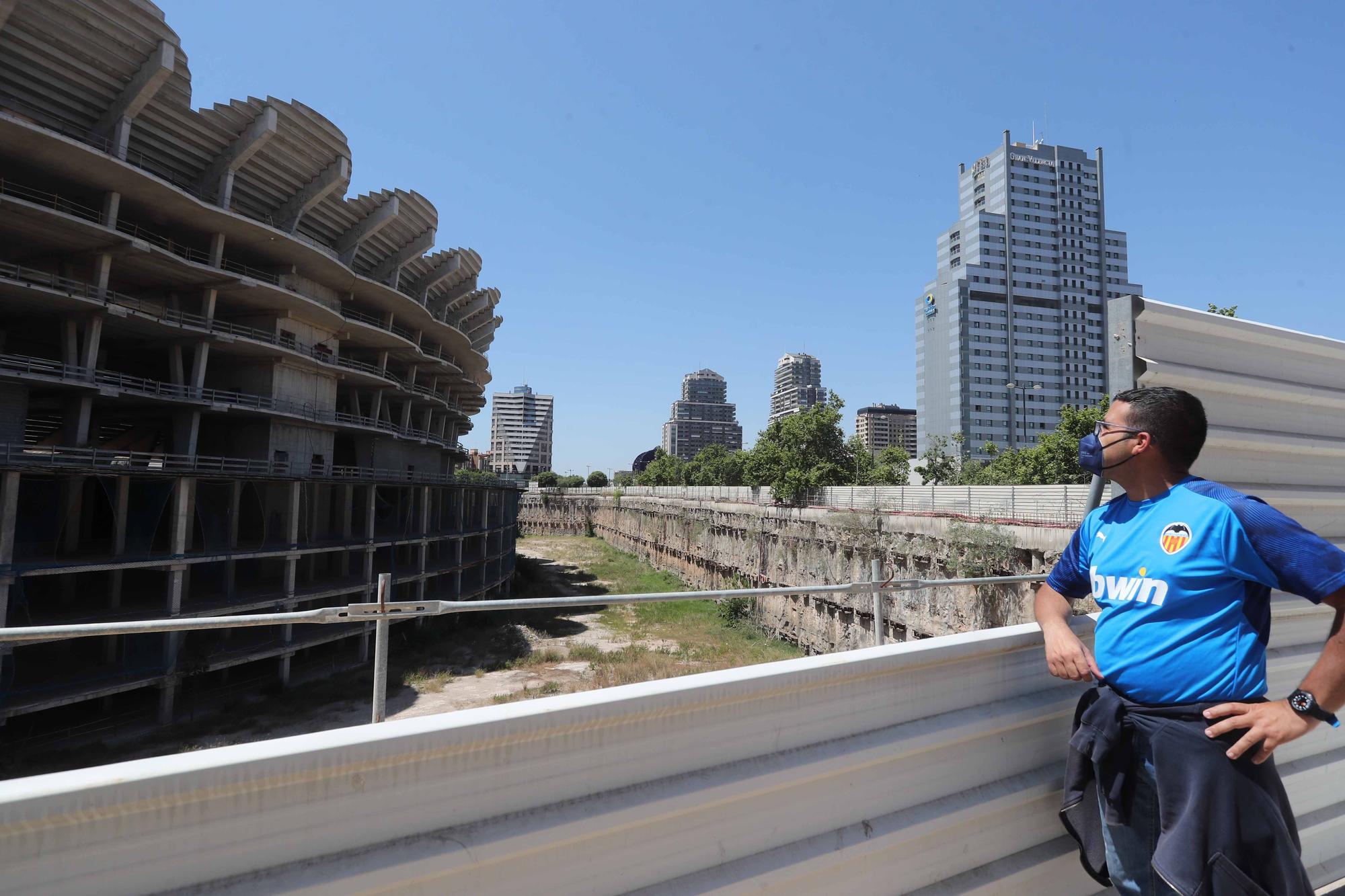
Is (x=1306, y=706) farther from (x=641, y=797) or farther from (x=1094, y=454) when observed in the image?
(x=641, y=797)

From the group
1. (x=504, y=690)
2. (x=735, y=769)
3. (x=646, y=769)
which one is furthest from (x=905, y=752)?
(x=504, y=690)

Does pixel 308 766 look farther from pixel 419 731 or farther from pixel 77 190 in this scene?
pixel 77 190

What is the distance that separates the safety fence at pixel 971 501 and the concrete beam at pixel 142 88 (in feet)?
99.4

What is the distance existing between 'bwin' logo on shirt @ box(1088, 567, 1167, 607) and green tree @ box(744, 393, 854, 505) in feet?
159

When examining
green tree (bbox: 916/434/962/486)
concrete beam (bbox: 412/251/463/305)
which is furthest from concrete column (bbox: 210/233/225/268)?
green tree (bbox: 916/434/962/486)

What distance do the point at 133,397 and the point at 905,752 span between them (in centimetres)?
3027

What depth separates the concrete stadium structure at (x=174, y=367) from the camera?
19234mm

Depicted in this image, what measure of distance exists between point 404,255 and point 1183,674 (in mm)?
39528

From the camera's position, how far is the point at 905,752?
2.39 m

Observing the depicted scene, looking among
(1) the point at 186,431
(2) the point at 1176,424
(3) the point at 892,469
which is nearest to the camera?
(2) the point at 1176,424

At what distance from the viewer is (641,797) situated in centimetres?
189

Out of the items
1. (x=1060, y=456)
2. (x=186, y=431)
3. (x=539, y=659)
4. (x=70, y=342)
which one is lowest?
(x=539, y=659)

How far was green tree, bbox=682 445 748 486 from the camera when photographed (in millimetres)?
111450

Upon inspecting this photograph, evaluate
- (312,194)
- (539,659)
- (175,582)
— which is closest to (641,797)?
(175,582)
